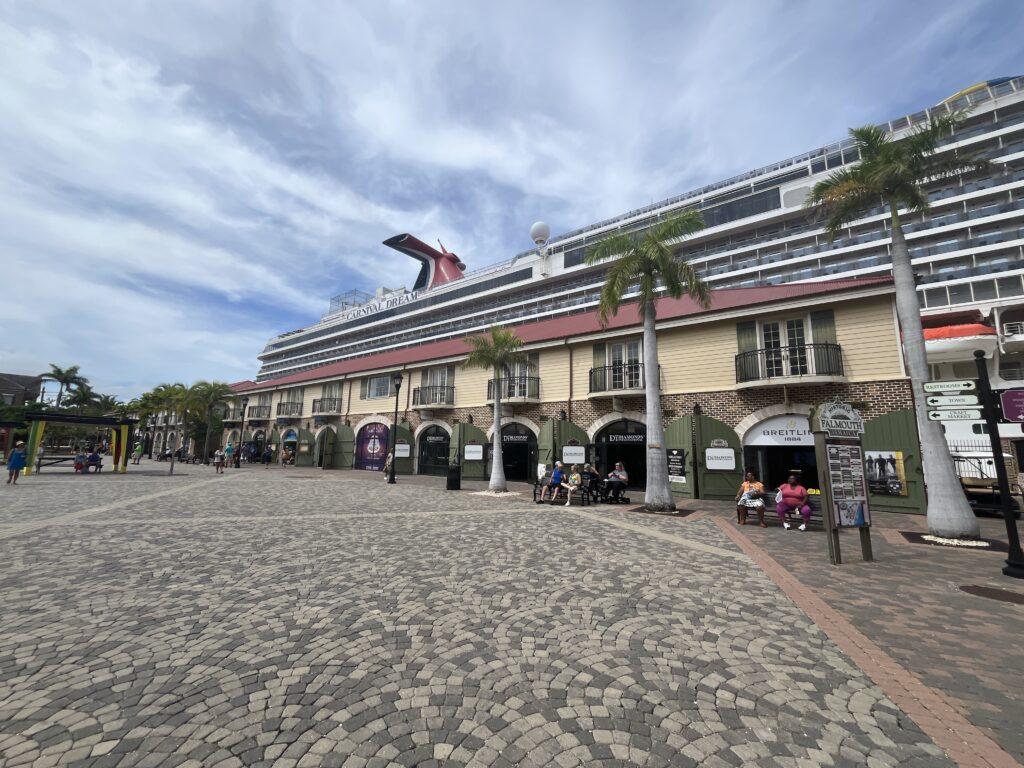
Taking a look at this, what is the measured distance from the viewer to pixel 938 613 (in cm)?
480

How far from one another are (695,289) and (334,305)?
290 feet

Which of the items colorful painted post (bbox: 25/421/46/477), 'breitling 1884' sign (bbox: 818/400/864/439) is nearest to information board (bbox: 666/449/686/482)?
'breitling 1884' sign (bbox: 818/400/864/439)

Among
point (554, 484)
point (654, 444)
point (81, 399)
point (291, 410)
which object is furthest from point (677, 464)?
point (81, 399)

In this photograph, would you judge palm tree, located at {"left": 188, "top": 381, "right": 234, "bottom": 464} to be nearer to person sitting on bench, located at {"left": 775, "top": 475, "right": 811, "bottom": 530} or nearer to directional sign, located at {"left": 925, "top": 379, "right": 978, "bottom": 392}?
person sitting on bench, located at {"left": 775, "top": 475, "right": 811, "bottom": 530}

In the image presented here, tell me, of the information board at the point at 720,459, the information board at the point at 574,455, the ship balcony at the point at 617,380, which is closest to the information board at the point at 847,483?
the information board at the point at 720,459

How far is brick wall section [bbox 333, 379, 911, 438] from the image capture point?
1388 cm

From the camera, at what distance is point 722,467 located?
15.3 m

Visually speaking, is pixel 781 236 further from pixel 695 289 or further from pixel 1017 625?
pixel 1017 625

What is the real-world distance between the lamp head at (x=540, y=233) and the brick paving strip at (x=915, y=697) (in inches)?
2350

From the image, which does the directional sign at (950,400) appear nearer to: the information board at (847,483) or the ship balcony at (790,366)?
the information board at (847,483)

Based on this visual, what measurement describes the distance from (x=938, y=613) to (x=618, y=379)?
14.7 metres

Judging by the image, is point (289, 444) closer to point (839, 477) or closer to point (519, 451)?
point (519, 451)

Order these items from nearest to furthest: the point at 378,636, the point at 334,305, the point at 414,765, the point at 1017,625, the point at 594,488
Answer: the point at 414,765, the point at 378,636, the point at 1017,625, the point at 594,488, the point at 334,305

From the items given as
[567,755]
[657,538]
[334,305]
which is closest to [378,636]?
[567,755]
